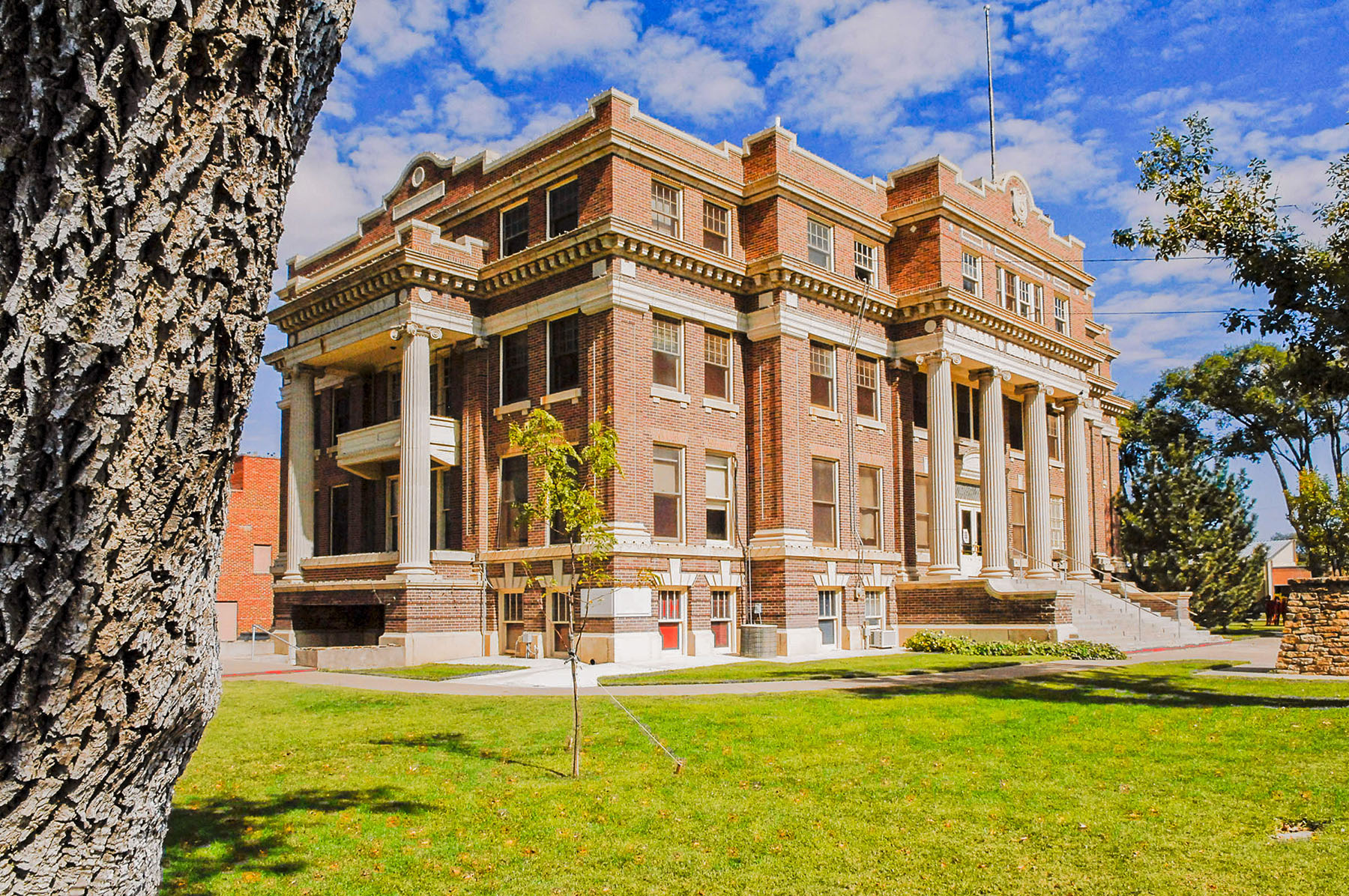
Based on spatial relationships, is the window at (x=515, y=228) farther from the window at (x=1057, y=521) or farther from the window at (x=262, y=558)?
the window at (x=262, y=558)

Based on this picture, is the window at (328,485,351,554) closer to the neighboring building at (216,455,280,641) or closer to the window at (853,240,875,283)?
the neighboring building at (216,455,280,641)

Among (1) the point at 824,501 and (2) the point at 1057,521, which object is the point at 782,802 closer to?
(1) the point at 824,501

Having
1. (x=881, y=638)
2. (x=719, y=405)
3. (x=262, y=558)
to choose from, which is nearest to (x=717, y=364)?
(x=719, y=405)

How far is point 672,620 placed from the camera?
87.7 feet

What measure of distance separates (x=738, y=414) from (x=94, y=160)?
2638cm

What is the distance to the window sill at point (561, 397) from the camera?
26913 millimetres

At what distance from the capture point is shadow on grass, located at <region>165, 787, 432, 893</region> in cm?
765

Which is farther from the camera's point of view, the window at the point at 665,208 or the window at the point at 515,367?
the window at the point at 515,367

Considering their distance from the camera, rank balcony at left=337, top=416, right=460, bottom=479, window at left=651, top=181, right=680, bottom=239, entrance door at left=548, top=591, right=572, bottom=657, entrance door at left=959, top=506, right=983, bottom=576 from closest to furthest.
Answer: entrance door at left=548, top=591, right=572, bottom=657 < window at left=651, top=181, right=680, bottom=239 < balcony at left=337, top=416, right=460, bottom=479 < entrance door at left=959, top=506, right=983, bottom=576

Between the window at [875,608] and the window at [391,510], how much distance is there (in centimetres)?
1357

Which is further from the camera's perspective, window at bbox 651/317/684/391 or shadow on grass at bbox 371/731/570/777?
window at bbox 651/317/684/391

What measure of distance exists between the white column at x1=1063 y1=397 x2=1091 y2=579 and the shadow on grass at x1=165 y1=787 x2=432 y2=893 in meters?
32.3

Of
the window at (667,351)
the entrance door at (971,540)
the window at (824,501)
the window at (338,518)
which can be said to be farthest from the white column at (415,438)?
the entrance door at (971,540)

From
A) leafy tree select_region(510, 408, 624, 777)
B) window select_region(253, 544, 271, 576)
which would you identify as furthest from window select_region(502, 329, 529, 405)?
window select_region(253, 544, 271, 576)
